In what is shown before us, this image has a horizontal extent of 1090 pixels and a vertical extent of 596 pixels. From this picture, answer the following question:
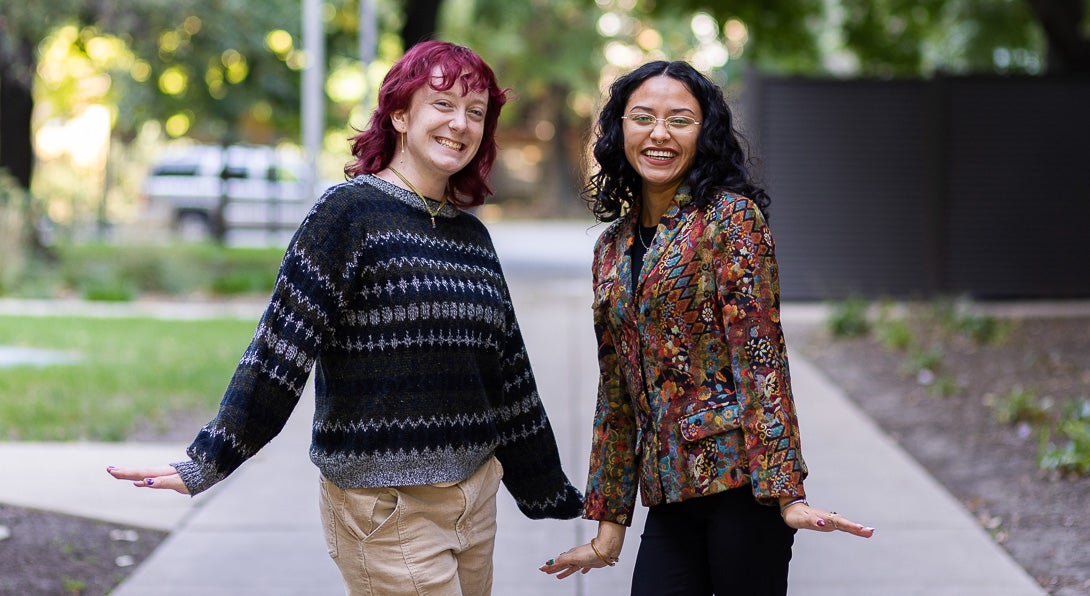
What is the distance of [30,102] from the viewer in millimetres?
17812

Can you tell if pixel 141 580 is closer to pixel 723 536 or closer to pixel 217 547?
pixel 217 547

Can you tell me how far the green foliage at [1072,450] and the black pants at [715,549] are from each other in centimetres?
391

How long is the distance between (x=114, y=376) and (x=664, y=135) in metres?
7.30

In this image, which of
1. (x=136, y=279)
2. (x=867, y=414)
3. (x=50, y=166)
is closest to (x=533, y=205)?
(x=50, y=166)

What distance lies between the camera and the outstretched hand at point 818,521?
2.59 metres

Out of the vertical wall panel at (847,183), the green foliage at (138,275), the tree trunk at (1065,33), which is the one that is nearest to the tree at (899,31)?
the tree trunk at (1065,33)

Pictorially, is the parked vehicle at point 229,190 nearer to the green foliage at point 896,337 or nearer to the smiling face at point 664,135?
the green foliage at point 896,337

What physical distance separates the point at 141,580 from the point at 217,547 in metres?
0.47

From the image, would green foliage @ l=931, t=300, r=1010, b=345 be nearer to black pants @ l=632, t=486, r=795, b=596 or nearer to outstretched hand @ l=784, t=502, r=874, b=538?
black pants @ l=632, t=486, r=795, b=596

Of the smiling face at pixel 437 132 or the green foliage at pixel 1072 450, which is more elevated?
the smiling face at pixel 437 132

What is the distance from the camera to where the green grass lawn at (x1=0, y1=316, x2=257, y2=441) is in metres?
7.87

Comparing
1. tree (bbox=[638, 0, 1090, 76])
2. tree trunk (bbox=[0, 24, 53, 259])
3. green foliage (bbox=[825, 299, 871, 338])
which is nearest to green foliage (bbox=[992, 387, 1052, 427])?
green foliage (bbox=[825, 299, 871, 338])

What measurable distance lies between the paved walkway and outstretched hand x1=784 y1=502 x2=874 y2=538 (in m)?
2.21

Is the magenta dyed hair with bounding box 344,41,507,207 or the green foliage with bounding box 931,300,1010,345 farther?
the green foliage with bounding box 931,300,1010,345
